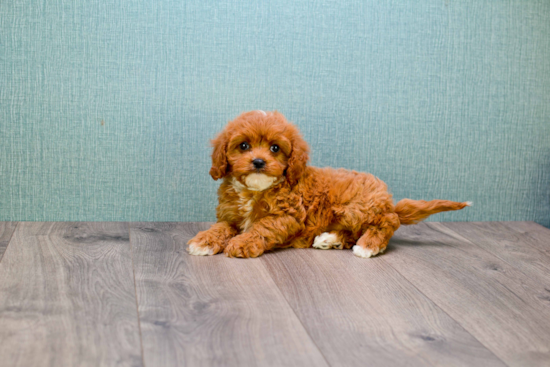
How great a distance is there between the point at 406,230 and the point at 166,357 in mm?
1381

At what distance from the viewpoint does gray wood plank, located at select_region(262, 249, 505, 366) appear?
1203mm

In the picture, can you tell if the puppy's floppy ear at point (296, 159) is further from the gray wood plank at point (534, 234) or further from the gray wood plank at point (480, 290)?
the gray wood plank at point (534, 234)

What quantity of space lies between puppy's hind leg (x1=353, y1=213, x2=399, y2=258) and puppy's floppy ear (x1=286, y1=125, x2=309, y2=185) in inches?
11.9

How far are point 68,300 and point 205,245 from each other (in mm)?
511

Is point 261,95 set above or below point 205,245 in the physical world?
above

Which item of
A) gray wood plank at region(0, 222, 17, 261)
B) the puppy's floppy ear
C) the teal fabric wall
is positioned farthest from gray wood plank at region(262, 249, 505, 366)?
gray wood plank at region(0, 222, 17, 261)

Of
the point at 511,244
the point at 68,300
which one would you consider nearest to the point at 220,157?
the point at 68,300

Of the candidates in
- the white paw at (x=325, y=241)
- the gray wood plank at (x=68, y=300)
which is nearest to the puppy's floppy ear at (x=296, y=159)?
the white paw at (x=325, y=241)

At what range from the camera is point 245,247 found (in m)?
1.79

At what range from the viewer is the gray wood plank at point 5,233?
1.82m

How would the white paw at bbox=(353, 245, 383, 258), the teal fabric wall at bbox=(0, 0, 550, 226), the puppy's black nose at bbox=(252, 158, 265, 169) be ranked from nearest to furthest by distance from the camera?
the puppy's black nose at bbox=(252, 158, 265, 169), the white paw at bbox=(353, 245, 383, 258), the teal fabric wall at bbox=(0, 0, 550, 226)

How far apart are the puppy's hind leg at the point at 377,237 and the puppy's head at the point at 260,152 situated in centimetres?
30

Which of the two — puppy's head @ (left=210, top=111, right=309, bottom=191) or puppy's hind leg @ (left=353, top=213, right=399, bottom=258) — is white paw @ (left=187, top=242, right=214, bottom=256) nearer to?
puppy's head @ (left=210, top=111, right=309, bottom=191)

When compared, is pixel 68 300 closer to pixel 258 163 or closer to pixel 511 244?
pixel 258 163
